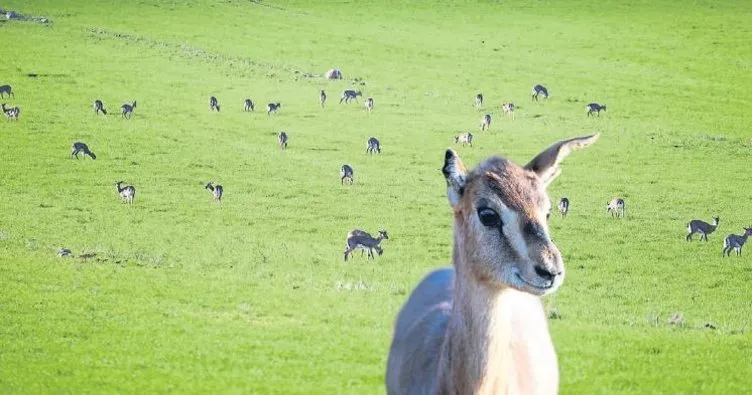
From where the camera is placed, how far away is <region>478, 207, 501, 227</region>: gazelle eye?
8.14 metres

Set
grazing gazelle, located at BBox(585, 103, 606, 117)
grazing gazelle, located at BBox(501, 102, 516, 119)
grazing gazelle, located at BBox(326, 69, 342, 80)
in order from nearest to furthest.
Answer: grazing gazelle, located at BBox(501, 102, 516, 119) < grazing gazelle, located at BBox(585, 103, 606, 117) < grazing gazelle, located at BBox(326, 69, 342, 80)

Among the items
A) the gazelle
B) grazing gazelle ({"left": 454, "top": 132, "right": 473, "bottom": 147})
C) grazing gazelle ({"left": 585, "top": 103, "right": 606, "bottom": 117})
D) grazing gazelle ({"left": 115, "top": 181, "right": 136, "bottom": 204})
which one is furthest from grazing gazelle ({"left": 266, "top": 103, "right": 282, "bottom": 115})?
grazing gazelle ({"left": 115, "top": 181, "right": 136, "bottom": 204})

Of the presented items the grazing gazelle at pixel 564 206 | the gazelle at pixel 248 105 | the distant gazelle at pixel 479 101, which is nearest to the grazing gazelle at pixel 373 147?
the gazelle at pixel 248 105

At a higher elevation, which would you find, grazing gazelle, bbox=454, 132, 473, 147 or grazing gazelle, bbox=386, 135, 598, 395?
grazing gazelle, bbox=454, 132, 473, 147

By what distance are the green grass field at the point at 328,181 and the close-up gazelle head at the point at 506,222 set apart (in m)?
7.50

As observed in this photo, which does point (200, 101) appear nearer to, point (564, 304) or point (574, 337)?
point (564, 304)

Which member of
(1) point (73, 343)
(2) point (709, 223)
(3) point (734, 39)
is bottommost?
(1) point (73, 343)

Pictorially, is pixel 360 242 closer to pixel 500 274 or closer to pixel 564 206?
pixel 564 206

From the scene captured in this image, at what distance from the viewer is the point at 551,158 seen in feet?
27.6

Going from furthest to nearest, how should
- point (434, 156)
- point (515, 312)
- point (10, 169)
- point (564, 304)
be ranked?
1. point (434, 156)
2. point (10, 169)
3. point (564, 304)
4. point (515, 312)

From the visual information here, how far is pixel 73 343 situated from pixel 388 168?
71.9 ft

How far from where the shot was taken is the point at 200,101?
1927 inches

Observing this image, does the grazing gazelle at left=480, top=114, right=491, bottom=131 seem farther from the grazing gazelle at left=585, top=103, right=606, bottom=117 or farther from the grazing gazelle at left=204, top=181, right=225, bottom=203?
the grazing gazelle at left=204, top=181, right=225, bottom=203

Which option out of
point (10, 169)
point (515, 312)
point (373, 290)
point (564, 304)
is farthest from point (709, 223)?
point (515, 312)
